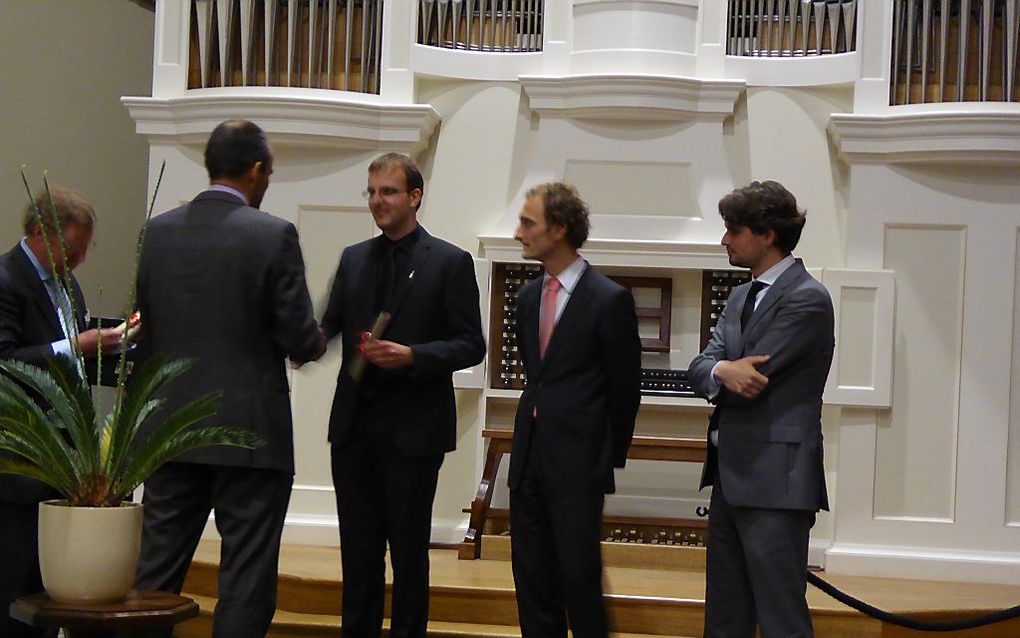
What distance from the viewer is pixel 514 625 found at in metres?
5.03

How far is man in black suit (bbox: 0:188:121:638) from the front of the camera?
3.70 metres

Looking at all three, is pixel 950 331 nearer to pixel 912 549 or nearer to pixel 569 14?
pixel 912 549

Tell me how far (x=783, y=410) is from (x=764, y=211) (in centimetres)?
60

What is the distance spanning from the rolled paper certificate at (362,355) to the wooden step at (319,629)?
136 centimetres

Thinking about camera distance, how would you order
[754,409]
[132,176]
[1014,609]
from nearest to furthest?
[754,409]
[1014,609]
[132,176]

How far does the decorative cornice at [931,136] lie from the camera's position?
588cm

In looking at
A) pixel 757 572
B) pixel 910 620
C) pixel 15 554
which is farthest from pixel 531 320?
pixel 910 620

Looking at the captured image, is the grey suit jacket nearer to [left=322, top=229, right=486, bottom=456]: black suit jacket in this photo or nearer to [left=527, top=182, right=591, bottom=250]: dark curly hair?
[left=527, top=182, right=591, bottom=250]: dark curly hair

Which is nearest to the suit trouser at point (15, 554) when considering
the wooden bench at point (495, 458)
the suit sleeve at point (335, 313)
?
the suit sleeve at point (335, 313)

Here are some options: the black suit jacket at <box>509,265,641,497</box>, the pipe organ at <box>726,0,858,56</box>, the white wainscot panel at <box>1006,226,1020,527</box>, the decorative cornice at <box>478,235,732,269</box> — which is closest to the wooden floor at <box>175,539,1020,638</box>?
the white wainscot panel at <box>1006,226,1020,527</box>

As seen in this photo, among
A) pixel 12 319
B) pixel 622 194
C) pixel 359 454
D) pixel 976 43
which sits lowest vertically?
pixel 359 454

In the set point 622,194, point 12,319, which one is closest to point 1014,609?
point 622,194

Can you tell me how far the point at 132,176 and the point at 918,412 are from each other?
17.9 ft

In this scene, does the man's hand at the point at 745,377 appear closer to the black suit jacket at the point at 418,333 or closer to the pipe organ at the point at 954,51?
the black suit jacket at the point at 418,333
